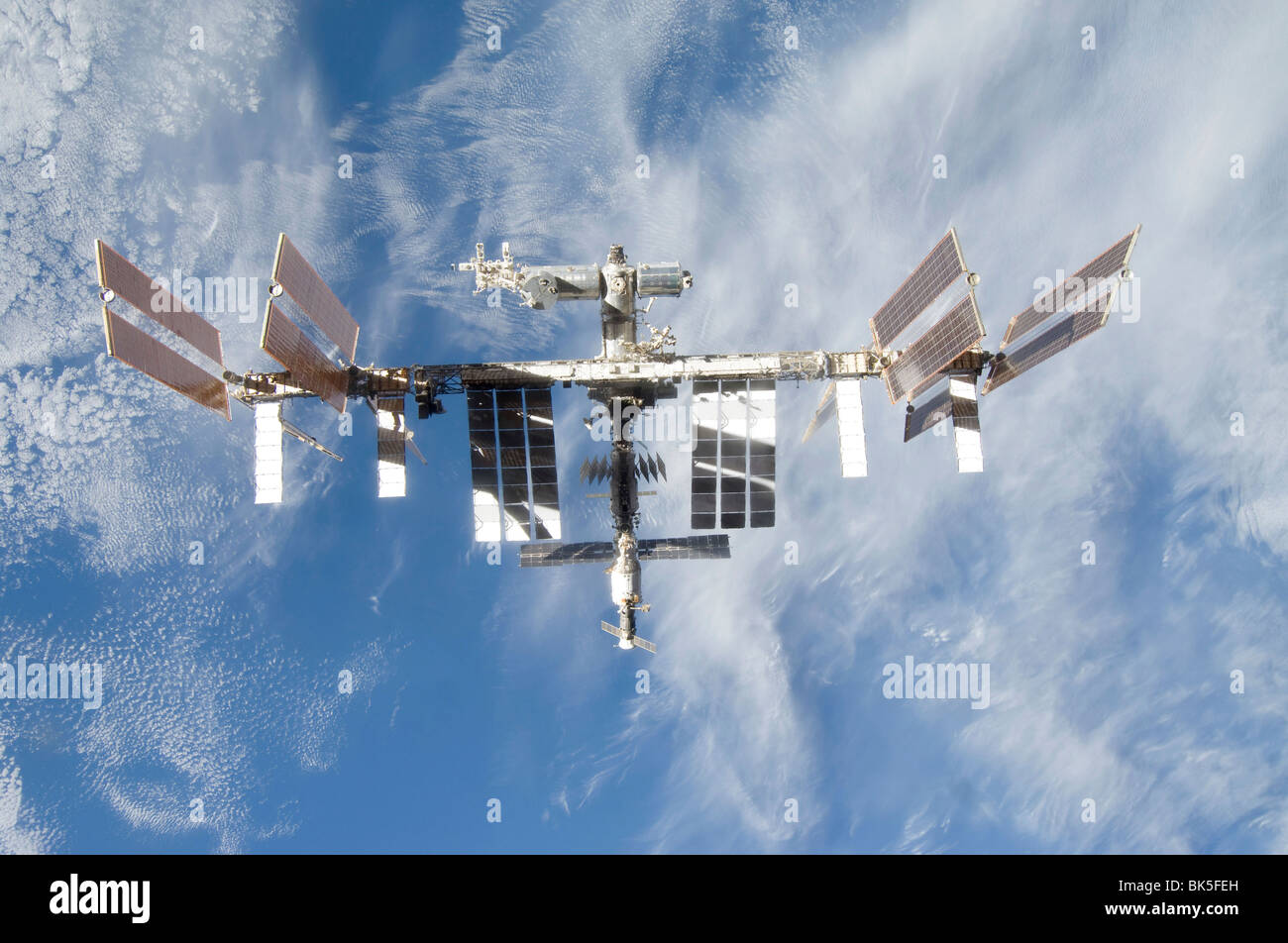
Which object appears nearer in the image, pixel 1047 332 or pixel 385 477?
pixel 1047 332

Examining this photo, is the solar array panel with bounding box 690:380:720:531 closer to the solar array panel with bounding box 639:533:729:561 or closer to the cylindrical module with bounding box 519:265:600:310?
the solar array panel with bounding box 639:533:729:561

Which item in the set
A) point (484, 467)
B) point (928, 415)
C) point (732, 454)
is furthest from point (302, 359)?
point (928, 415)

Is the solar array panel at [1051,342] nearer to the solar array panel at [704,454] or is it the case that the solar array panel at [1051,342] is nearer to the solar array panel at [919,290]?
the solar array panel at [919,290]

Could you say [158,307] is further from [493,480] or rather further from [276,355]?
[493,480]

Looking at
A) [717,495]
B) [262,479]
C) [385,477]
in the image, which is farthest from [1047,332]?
[262,479]

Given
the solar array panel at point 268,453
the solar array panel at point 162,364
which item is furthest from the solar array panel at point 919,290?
the solar array panel at point 162,364

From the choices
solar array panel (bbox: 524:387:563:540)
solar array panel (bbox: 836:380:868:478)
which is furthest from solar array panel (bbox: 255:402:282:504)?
solar array panel (bbox: 836:380:868:478)
